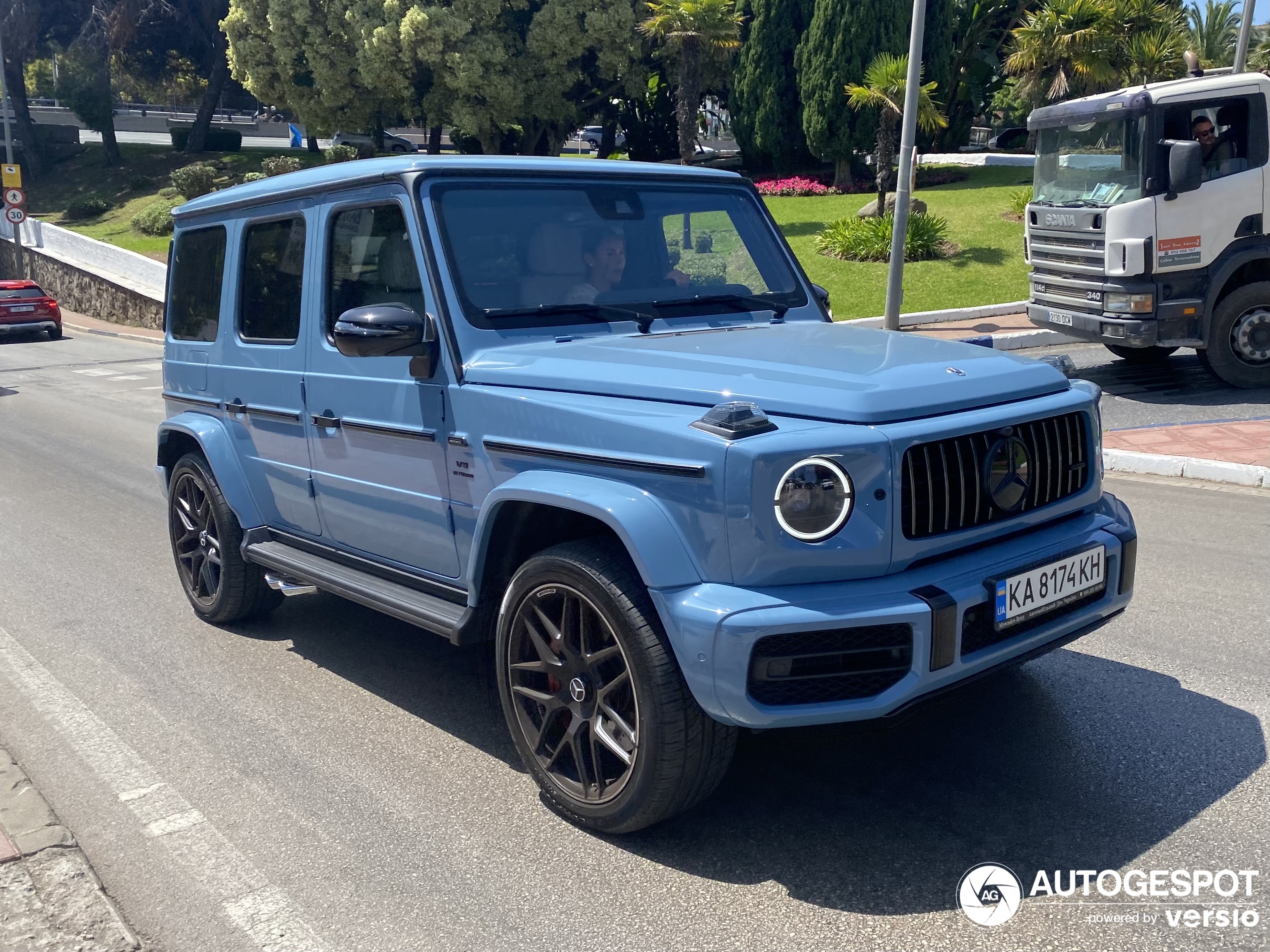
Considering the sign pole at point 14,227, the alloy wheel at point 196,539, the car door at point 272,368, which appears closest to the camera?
the car door at point 272,368

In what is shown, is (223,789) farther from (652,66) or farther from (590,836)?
(652,66)

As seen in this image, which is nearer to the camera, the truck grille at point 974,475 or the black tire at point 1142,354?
the truck grille at point 974,475

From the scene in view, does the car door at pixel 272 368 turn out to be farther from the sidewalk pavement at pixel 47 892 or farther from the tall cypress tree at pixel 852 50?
the tall cypress tree at pixel 852 50

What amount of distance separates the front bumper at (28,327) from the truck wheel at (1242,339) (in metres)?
25.4

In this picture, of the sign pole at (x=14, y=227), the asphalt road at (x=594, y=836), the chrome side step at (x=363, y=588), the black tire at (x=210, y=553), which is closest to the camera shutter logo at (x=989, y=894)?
the asphalt road at (x=594, y=836)

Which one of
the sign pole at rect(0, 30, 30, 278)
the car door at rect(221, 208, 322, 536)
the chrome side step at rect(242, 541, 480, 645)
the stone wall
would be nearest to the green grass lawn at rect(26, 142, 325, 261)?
the stone wall

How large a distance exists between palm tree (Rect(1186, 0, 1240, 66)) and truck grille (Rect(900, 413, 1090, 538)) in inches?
1385

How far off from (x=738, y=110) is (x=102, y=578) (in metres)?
28.4

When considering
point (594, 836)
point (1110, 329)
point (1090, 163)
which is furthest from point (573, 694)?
point (1090, 163)

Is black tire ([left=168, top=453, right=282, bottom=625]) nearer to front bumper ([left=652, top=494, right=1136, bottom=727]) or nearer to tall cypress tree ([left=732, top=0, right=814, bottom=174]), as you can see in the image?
front bumper ([left=652, top=494, right=1136, bottom=727])

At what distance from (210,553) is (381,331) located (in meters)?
2.50

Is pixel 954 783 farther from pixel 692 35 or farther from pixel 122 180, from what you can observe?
pixel 122 180

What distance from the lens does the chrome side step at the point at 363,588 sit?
3988mm

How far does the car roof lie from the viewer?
14.0 ft
